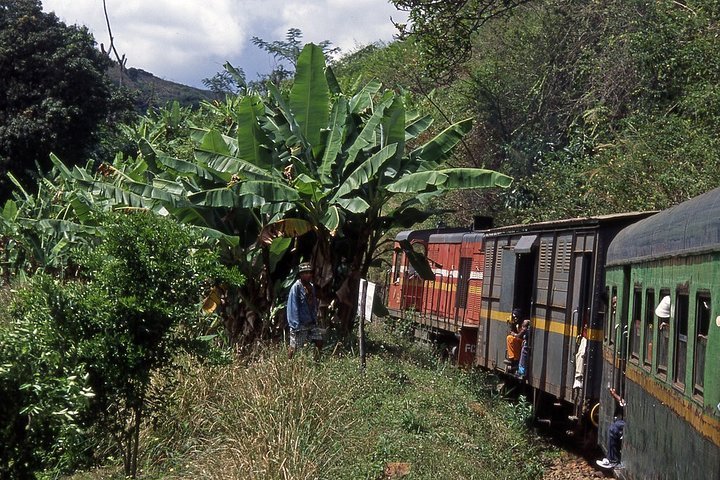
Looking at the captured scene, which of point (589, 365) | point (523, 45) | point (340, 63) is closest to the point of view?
point (589, 365)

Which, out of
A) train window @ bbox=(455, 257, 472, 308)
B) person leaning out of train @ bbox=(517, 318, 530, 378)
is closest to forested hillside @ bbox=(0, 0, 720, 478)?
person leaning out of train @ bbox=(517, 318, 530, 378)

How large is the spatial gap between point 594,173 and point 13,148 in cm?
1887

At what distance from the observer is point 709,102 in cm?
1888

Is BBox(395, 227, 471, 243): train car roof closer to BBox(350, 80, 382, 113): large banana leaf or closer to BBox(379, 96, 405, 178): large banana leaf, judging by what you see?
BBox(350, 80, 382, 113): large banana leaf

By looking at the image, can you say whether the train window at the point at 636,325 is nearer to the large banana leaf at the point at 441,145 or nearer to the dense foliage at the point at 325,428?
the dense foliage at the point at 325,428

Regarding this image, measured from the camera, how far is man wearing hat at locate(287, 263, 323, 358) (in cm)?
1311

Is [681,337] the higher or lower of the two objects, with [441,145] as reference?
lower

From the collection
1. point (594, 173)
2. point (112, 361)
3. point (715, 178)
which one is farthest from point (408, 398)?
point (594, 173)

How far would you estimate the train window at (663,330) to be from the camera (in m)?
7.55

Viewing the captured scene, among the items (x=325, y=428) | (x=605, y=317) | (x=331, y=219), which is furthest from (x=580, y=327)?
(x=325, y=428)

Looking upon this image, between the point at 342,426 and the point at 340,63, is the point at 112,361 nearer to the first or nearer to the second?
the point at 342,426

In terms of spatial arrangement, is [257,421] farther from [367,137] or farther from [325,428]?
[367,137]

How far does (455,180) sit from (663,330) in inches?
262

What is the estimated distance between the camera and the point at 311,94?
48.0 ft
